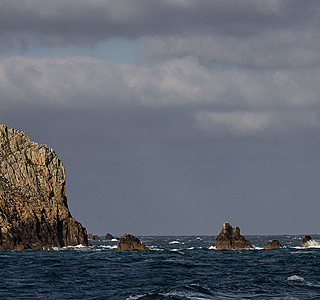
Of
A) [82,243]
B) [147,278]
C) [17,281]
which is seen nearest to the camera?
[17,281]

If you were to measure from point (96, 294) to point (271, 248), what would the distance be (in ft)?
309

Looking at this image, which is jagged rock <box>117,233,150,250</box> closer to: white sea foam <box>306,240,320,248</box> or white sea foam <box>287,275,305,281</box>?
white sea foam <box>306,240,320,248</box>

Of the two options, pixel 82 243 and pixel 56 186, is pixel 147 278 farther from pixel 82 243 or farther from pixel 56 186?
pixel 56 186

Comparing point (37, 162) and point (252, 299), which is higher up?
point (37, 162)

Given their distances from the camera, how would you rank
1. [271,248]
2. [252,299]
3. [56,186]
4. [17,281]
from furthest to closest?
[56,186] < [271,248] < [17,281] < [252,299]

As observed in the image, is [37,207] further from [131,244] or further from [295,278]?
[295,278]

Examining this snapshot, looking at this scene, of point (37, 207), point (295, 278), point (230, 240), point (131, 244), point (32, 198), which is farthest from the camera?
point (32, 198)

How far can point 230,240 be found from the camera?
132m

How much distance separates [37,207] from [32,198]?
191 inches

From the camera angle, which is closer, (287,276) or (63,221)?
(287,276)

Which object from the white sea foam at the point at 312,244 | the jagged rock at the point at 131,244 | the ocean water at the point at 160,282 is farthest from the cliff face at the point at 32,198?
the ocean water at the point at 160,282

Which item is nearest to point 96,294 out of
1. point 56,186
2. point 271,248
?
point 271,248

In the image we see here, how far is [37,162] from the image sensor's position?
546 feet

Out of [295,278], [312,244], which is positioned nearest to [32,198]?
[312,244]
